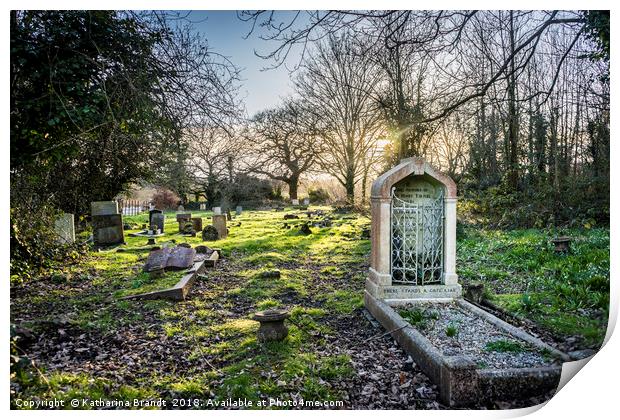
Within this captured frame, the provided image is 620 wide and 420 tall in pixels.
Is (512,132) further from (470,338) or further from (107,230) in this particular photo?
(107,230)

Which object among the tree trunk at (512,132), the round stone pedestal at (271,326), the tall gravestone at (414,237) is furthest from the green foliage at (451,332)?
the tree trunk at (512,132)

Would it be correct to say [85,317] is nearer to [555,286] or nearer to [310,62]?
[310,62]

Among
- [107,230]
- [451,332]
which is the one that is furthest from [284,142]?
[107,230]

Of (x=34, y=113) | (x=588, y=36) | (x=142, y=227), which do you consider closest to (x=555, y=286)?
(x=588, y=36)

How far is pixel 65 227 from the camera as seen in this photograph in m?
6.61

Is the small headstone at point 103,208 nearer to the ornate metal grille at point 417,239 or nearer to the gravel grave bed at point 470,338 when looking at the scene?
the ornate metal grille at point 417,239

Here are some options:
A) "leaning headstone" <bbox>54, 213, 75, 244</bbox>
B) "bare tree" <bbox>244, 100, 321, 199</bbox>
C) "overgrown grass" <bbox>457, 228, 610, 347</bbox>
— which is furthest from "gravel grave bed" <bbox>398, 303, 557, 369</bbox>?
"leaning headstone" <bbox>54, 213, 75, 244</bbox>

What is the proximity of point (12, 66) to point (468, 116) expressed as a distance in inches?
167

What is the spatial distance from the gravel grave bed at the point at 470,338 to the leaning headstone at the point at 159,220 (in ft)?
17.6

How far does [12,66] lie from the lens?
2984mm

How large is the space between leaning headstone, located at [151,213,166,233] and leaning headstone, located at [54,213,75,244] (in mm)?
1465

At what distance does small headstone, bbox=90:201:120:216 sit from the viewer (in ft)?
25.5

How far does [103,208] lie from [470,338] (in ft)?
24.5

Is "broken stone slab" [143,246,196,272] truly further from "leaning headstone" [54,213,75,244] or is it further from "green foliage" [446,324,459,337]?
"green foliage" [446,324,459,337]
